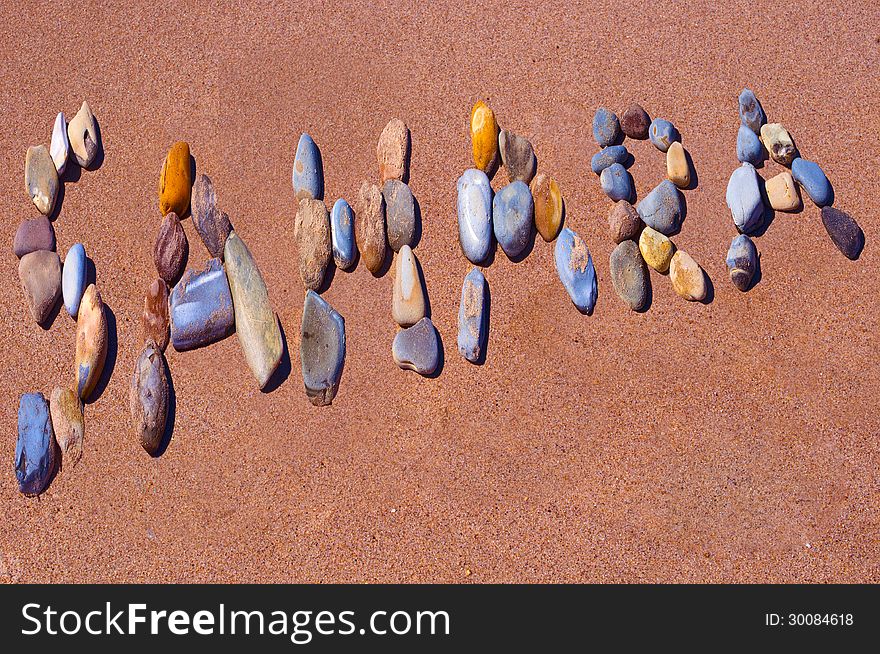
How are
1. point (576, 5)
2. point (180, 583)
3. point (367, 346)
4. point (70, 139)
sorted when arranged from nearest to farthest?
point (180, 583) < point (367, 346) < point (70, 139) < point (576, 5)

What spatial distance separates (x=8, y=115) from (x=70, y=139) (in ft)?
0.64

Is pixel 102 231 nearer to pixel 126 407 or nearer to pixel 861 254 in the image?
pixel 126 407

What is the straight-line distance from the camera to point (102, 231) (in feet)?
5.03

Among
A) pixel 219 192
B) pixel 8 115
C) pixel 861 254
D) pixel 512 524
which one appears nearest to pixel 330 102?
pixel 219 192

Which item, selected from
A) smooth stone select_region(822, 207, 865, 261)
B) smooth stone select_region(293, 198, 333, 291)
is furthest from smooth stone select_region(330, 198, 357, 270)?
smooth stone select_region(822, 207, 865, 261)

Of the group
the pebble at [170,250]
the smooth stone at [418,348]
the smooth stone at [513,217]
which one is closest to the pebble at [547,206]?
the smooth stone at [513,217]

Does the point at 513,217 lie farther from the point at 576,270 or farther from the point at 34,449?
the point at 34,449

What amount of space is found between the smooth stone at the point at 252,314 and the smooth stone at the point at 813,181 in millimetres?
1278

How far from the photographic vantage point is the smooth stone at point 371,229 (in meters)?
1.48

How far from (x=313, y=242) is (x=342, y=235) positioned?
69 mm

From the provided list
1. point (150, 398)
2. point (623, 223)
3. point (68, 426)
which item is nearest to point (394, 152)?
point (623, 223)

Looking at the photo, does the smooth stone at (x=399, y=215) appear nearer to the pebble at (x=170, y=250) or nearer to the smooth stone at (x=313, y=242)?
the smooth stone at (x=313, y=242)

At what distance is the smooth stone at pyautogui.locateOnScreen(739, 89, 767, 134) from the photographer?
157 cm

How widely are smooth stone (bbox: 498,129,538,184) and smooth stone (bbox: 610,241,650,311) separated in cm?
29
